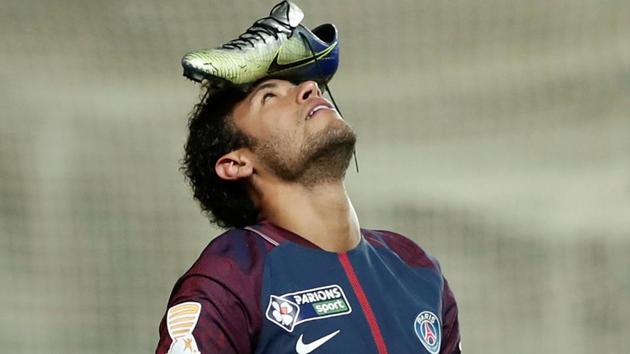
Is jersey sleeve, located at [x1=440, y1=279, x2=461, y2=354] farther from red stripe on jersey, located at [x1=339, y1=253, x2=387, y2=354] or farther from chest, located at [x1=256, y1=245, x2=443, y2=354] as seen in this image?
red stripe on jersey, located at [x1=339, y1=253, x2=387, y2=354]

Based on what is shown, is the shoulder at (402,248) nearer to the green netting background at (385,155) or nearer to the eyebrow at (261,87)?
the eyebrow at (261,87)

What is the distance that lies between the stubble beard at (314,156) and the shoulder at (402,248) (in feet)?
0.41

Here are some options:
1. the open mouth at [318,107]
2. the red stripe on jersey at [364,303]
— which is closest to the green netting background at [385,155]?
the open mouth at [318,107]

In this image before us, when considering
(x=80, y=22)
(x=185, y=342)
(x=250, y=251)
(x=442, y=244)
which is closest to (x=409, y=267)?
(x=250, y=251)

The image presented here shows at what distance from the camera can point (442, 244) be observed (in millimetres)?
3084

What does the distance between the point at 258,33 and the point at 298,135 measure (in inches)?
6.9

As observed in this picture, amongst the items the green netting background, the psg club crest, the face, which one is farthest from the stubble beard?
the green netting background

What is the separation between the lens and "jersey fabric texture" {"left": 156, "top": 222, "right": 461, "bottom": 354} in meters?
1.61

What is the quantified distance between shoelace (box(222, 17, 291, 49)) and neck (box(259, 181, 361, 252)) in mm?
210

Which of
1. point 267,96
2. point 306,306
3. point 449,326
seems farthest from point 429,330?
point 267,96

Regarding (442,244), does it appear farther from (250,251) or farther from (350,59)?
(250,251)

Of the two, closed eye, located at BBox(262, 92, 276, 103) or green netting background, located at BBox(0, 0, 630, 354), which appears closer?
closed eye, located at BBox(262, 92, 276, 103)

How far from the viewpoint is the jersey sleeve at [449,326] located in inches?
72.1

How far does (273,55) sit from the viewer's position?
6.04ft
